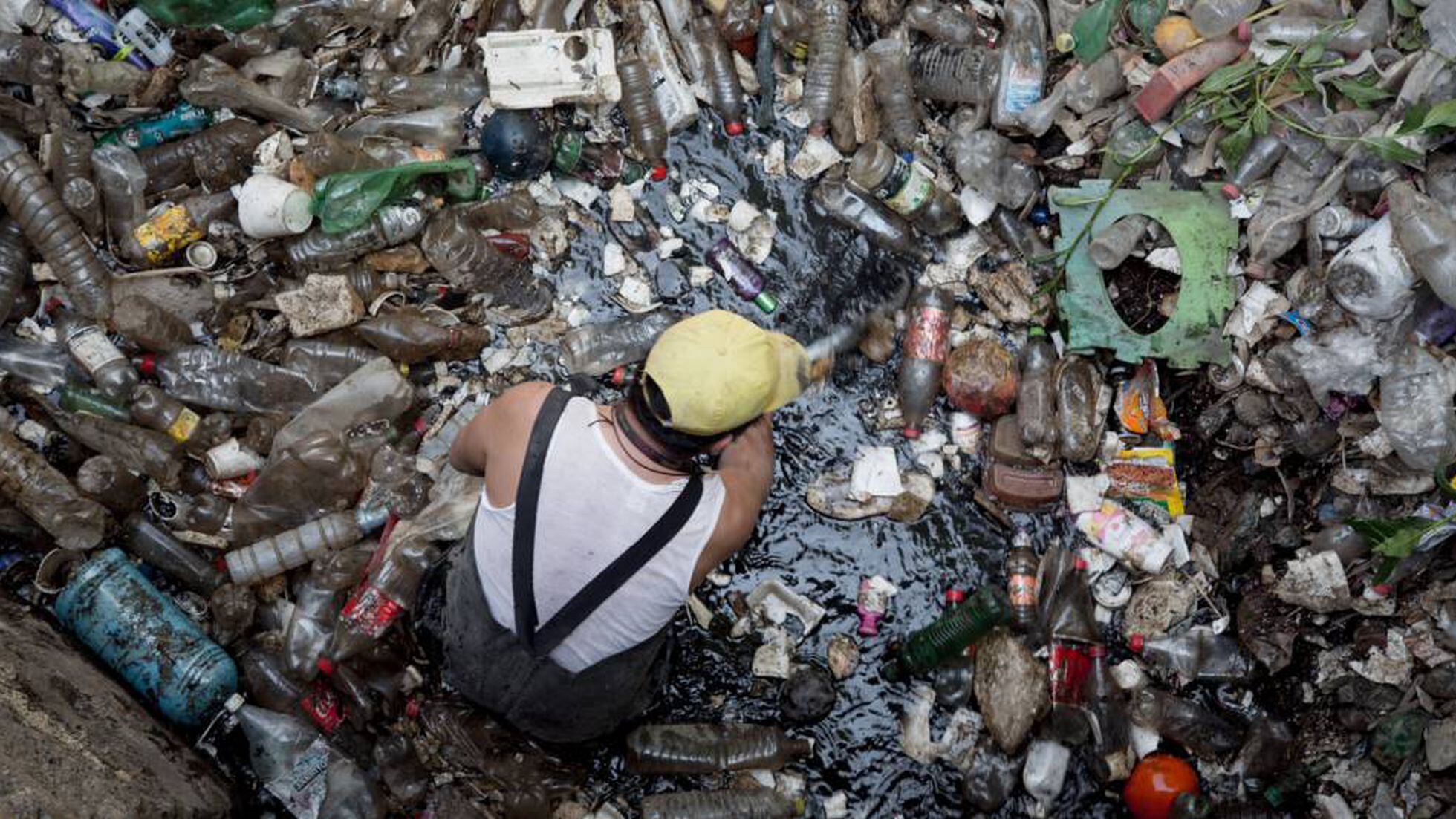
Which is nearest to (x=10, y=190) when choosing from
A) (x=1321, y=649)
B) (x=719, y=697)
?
(x=719, y=697)

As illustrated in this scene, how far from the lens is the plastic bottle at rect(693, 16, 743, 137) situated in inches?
153

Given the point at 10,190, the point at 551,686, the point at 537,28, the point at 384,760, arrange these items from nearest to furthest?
1. the point at 551,686
2. the point at 384,760
3. the point at 10,190
4. the point at 537,28

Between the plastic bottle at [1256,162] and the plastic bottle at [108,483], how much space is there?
3790 millimetres

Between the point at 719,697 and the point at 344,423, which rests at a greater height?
the point at 344,423

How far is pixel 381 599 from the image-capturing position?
10.8ft

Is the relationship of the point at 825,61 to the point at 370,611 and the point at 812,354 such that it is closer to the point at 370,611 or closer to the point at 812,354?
the point at 812,354

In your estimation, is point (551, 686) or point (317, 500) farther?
point (317, 500)

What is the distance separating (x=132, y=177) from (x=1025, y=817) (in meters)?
3.80

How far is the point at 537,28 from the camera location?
3.79 m

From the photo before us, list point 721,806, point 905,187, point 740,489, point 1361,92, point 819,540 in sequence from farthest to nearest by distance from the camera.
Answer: point 905,187 → point 819,540 → point 721,806 → point 1361,92 → point 740,489

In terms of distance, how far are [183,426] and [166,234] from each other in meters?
0.70

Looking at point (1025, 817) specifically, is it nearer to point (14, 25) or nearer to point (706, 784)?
point (706, 784)

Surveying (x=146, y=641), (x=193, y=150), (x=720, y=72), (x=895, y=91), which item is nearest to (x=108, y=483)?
(x=146, y=641)

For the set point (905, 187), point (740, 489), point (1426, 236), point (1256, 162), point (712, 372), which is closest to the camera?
point (712, 372)
